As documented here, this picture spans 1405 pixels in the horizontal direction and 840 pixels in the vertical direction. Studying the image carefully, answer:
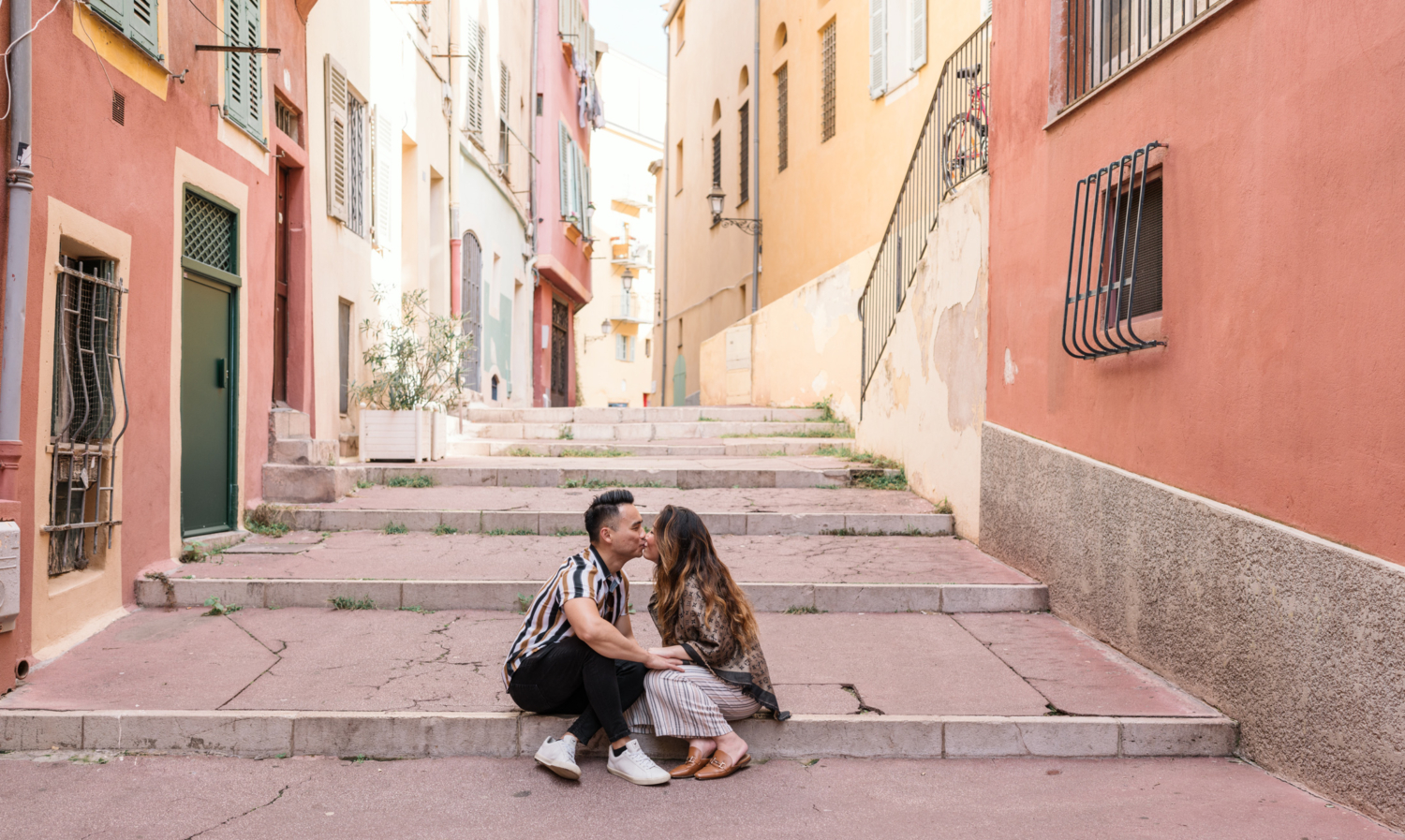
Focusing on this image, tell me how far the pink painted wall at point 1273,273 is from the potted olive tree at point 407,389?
6.60 m

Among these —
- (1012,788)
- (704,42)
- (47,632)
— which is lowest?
(1012,788)

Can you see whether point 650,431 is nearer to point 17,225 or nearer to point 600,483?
point 600,483

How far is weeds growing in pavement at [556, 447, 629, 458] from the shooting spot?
11.9 meters

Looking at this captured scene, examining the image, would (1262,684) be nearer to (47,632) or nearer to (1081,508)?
(1081,508)

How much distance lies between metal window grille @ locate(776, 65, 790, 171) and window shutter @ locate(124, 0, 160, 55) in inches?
536

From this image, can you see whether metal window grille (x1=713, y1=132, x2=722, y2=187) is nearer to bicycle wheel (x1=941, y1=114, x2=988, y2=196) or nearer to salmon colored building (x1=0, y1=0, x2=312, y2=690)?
bicycle wheel (x1=941, y1=114, x2=988, y2=196)

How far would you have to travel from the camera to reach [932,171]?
9727mm

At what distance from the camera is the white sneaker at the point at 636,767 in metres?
4.09

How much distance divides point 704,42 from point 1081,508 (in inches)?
847

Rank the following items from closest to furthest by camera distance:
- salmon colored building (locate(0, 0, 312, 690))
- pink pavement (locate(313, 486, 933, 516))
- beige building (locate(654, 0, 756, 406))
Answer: salmon colored building (locate(0, 0, 312, 690)), pink pavement (locate(313, 486, 933, 516)), beige building (locate(654, 0, 756, 406))

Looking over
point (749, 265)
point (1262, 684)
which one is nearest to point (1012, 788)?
point (1262, 684)

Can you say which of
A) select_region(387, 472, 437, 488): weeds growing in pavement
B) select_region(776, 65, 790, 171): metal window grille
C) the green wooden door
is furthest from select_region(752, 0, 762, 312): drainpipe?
the green wooden door

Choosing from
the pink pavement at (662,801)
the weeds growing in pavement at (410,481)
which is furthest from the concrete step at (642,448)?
the pink pavement at (662,801)

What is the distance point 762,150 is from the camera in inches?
811
